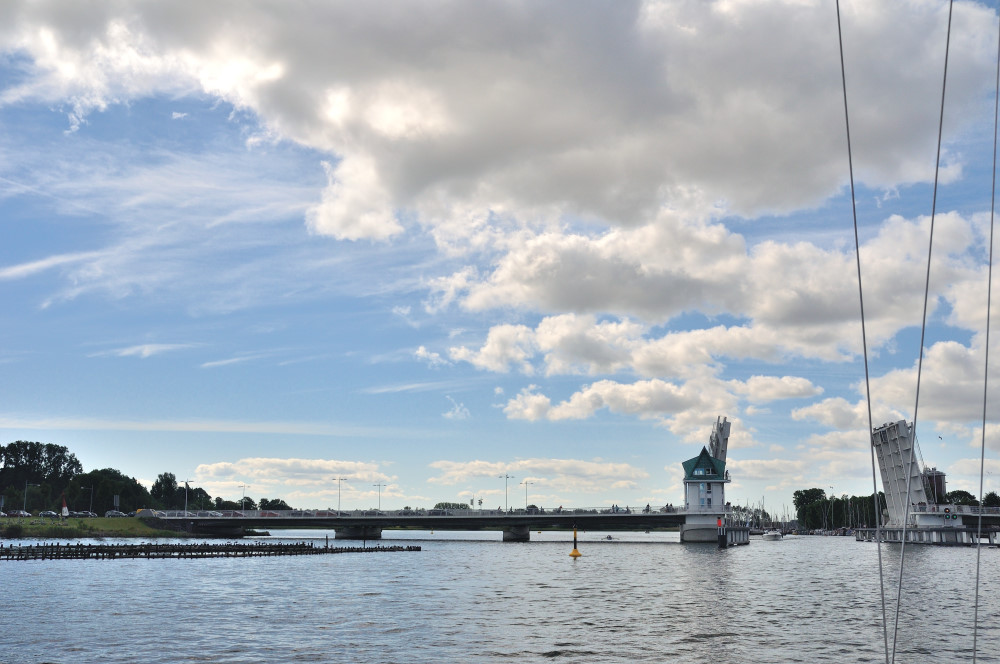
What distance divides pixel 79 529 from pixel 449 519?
2684 inches

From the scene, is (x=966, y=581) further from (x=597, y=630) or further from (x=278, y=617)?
(x=278, y=617)

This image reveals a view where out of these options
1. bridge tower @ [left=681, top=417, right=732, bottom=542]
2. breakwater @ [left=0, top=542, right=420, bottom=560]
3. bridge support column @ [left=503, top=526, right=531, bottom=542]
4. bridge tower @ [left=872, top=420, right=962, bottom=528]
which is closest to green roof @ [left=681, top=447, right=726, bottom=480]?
bridge tower @ [left=681, top=417, right=732, bottom=542]

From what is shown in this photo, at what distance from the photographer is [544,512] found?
163 meters

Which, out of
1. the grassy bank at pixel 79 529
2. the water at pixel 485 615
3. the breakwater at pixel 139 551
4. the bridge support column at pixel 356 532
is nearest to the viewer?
the water at pixel 485 615

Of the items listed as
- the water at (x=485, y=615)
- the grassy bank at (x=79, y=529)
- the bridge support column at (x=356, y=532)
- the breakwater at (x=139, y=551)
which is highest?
the water at (x=485, y=615)

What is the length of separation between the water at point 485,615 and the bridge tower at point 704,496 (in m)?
69.6

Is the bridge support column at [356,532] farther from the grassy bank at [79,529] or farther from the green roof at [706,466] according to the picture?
the green roof at [706,466]

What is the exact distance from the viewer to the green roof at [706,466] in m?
162

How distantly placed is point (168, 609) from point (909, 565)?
8396cm

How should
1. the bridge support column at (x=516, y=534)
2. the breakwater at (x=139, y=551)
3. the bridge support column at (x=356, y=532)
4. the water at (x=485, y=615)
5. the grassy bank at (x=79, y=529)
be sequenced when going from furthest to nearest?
the bridge support column at (x=516, y=534) → the bridge support column at (x=356, y=532) → the grassy bank at (x=79, y=529) → the breakwater at (x=139, y=551) → the water at (x=485, y=615)

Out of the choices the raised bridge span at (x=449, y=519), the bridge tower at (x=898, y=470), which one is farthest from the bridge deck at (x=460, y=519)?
the bridge tower at (x=898, y=470)

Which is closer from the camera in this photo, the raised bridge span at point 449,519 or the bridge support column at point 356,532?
the raised bridge span at point 449,519

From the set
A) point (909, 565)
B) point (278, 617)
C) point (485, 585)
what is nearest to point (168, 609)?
point (278, 617)

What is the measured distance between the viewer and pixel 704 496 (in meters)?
162
